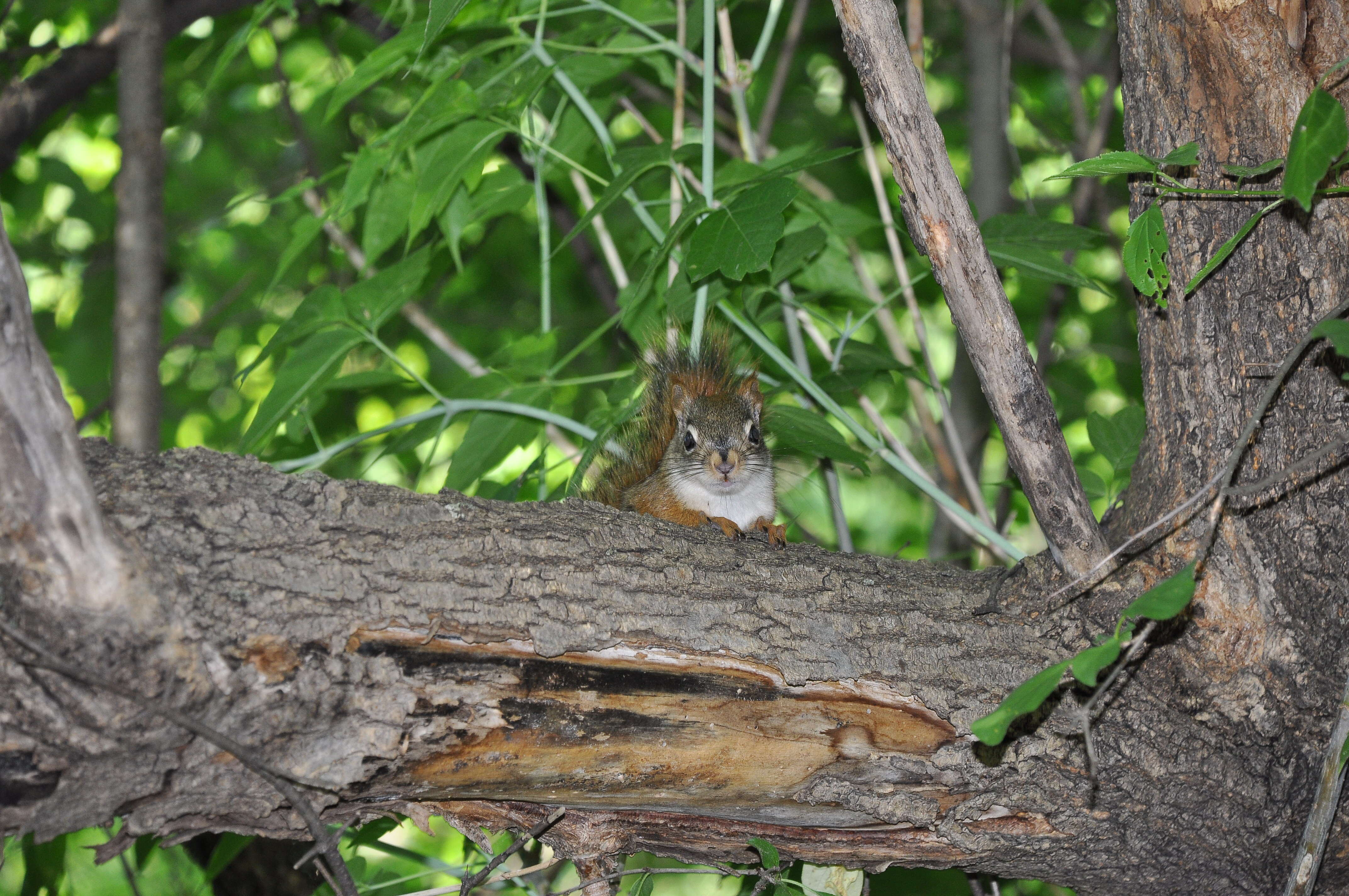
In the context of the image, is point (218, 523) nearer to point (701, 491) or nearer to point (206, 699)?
point (206, 699)

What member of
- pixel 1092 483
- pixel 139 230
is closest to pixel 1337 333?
pixel 1092 483

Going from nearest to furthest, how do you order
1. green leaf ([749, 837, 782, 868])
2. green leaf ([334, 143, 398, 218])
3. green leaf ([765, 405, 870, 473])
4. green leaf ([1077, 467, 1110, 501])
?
green leaf ([749, 837, 782, 868]) < green leaf ([765, 405, 870, 473]) < green leaf ([334, 143, 398, 218]) < green leaf ([1077, 467, 1110, 501])

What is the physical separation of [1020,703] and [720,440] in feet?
5.19

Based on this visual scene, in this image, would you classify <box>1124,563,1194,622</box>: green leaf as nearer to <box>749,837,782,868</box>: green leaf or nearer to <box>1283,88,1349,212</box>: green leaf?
<box>1283,88,1349,212</box>: green leaf

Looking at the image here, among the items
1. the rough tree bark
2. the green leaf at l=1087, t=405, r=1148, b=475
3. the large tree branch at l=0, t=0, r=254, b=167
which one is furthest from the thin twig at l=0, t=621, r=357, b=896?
the large tree branch at l=0, t=0, r=254, b=167

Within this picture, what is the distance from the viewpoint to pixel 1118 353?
400 centimetres

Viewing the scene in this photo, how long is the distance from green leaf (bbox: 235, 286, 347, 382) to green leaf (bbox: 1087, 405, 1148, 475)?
1.39 meters

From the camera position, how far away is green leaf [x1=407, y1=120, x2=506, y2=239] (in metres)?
1.92

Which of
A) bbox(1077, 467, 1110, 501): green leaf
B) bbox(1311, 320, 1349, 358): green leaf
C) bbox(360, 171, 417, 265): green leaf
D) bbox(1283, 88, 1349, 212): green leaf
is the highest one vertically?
bbox(360, 171, 417, 265): green leaf

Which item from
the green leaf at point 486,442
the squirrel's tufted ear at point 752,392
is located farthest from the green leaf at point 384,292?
the squirrel's tufted ear at point 752,392

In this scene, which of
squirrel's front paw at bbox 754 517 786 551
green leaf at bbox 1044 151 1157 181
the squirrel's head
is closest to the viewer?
green leaf at bbox 1044 151 1157 181

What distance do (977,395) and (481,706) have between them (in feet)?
7.90

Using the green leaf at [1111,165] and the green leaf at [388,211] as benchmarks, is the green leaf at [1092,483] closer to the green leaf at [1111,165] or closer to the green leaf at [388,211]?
the green leaf at [1111,165]

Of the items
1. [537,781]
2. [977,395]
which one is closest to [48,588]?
[537,781]
